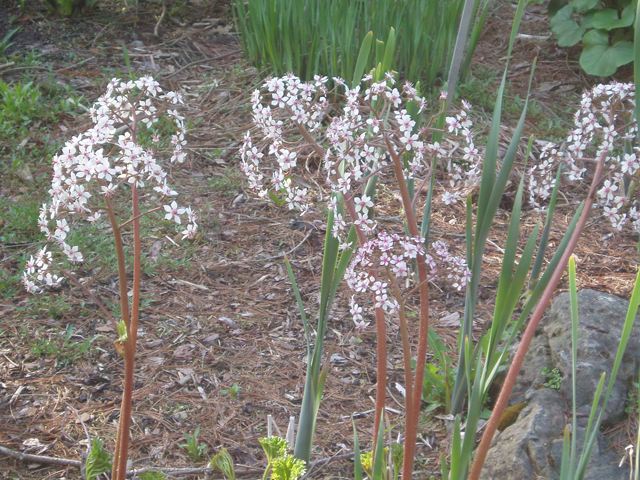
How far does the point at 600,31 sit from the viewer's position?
3719 mm

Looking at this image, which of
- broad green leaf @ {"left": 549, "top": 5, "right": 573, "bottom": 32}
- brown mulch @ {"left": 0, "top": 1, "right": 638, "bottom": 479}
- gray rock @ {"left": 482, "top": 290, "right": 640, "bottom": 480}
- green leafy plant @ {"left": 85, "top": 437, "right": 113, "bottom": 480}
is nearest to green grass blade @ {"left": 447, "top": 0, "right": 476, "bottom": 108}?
brown mulch @ {"left": 0, "top": 1, "right": 638, "bottom": 479}

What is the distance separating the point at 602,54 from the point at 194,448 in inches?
139

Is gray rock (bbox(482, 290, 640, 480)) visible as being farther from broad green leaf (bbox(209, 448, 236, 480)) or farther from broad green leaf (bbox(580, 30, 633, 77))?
broad green leaf (bbox(580, 30, 633, 77))

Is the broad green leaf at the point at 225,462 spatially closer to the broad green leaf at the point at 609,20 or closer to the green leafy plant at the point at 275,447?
the green leafy plant at the point at 275,447

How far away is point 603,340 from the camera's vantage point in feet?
5.37

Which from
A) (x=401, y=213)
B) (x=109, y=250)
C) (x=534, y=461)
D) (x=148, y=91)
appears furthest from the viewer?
(x=401, y=213)

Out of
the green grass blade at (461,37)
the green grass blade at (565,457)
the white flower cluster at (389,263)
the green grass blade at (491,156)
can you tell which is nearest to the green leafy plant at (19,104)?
the green grass blade at (461,37)

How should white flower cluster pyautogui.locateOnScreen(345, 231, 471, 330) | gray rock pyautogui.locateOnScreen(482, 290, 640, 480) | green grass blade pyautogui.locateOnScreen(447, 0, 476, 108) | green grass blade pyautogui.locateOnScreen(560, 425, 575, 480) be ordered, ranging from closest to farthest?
green grass blade pyautogui.locateOnScreen(560, 425, 575, 480) < white flower cluster pyautogui.locateOnScreen(345, 231, 471, 330) < gray rock pyautogui.locateOnScreen(482, 290, 640, 480) < green grass blade pyautogui.locateOnScreen(447, 0, 476, 108)

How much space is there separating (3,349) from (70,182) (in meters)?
1.19

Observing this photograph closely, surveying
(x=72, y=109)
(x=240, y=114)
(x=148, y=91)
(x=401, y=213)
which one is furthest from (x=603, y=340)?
(x=72, y=109)

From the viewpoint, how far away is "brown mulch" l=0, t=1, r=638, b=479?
5.40ft

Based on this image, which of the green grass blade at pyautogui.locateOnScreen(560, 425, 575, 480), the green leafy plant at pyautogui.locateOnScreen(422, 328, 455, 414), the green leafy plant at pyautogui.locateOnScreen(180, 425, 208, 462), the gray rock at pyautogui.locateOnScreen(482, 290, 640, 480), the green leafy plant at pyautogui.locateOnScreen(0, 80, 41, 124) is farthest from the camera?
the green leafy plant at pyautogui.locateOnScreen(0, 80, 41, 124)

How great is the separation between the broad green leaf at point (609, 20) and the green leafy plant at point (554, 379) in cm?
288

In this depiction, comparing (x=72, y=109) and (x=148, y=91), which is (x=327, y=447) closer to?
(x=148, y=91)
